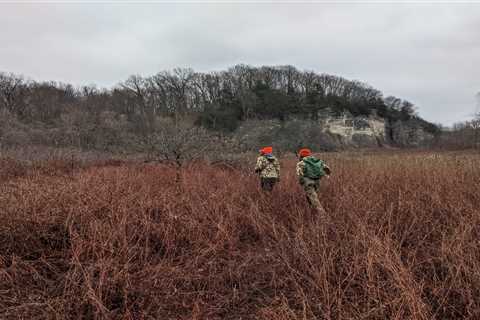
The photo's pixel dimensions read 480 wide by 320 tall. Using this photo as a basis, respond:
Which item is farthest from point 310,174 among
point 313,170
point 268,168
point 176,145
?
point 176,145

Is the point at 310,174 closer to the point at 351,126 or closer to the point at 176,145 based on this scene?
the point at 176,145

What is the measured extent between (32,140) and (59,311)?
921 inches

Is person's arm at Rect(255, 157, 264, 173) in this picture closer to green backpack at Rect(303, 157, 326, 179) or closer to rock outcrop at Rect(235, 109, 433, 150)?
green backpack at Rect(303, 157, 326, 179)

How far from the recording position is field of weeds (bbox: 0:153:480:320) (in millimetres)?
2305

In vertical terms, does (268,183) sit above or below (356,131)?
below

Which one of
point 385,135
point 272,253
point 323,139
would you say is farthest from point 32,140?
point 385,135

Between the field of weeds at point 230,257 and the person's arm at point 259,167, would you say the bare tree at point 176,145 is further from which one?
the field of weeds at point 230,257

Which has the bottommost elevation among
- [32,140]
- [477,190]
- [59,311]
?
[59,311]

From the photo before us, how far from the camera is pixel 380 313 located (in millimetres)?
2141

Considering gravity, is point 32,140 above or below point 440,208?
above

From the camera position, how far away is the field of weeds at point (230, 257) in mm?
2305

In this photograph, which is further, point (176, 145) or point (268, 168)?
point (176, 145)

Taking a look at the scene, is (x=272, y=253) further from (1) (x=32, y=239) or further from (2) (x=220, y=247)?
(1) (x=32, y=239)

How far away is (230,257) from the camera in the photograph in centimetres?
350
